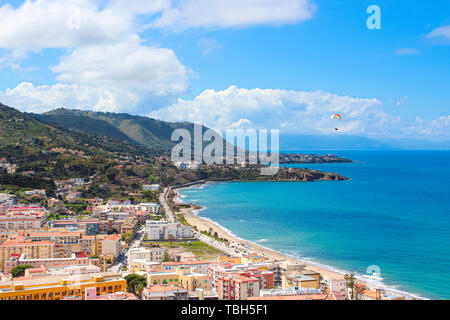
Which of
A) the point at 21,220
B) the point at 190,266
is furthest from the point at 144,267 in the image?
the point at 21,220

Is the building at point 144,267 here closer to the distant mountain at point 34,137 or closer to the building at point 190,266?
the building at point 190,266

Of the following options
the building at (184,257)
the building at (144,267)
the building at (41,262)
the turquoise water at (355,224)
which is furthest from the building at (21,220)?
the turquoise water at (355,224)

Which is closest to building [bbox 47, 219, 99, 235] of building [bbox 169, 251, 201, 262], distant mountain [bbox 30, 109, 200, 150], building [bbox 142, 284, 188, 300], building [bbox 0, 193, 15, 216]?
building [bbox 0, 193, 15, 216]

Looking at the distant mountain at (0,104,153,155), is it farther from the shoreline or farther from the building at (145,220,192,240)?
the building at (145,220,192,240)

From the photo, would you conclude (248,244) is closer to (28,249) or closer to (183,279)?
(183,279)
